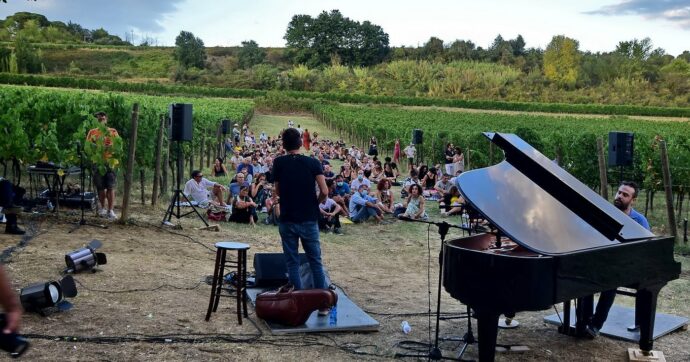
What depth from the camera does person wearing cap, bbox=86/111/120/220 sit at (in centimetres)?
1250

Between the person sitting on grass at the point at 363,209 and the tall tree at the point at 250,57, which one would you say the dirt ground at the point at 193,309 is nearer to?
the person sitting on grass at the point at 363,209

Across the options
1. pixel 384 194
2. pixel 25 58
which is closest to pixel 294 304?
pixel 384 194

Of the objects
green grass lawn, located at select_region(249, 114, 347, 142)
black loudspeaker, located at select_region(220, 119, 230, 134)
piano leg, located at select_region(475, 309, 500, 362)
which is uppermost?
black loudspeaker, located at select_region(220, 119, 230, 134)

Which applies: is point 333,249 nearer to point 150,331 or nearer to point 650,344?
point 150,331

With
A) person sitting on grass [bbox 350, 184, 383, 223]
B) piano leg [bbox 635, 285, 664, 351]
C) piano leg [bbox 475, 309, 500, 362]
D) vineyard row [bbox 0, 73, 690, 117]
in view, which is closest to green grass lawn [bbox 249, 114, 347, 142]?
vineyard row [bbox 0, 73, 690, 117]

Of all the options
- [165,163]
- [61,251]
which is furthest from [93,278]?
[165,163]

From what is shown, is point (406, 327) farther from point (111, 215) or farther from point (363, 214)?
point (363, 214)

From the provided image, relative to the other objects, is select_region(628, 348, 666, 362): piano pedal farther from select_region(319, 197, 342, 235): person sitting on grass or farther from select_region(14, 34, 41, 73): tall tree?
select_region(14, 34, 41, 73): tall tree

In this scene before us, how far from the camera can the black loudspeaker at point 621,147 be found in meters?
13.2

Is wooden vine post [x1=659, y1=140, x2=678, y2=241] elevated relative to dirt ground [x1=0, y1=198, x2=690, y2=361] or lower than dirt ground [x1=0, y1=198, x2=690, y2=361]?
elevated

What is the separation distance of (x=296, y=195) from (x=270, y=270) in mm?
1737

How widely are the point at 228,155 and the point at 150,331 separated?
83.0 feet

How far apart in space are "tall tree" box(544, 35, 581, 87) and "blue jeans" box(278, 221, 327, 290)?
83248 millimetres

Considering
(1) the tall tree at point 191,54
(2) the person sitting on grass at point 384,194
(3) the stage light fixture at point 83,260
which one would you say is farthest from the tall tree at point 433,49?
(3) the stage light fixture at point 83,260
